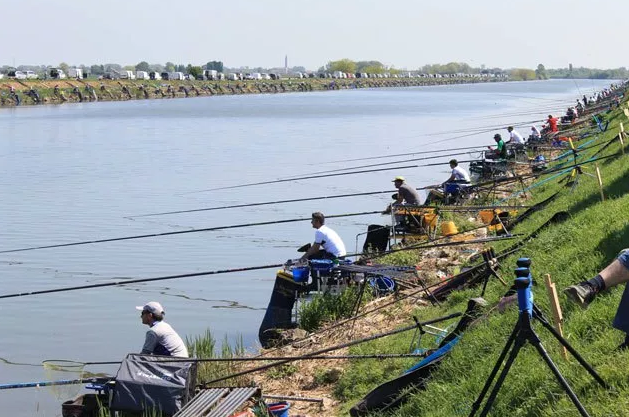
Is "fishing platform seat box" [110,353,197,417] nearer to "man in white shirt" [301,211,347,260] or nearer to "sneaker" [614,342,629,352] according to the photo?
"sneaker" [614,342,629,352]

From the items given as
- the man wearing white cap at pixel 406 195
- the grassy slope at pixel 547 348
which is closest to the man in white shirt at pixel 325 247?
the grassy slope at pixel 547 348

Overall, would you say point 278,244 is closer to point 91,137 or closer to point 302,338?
point 302,338

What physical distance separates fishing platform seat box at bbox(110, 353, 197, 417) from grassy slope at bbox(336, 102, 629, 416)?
65.8 inches

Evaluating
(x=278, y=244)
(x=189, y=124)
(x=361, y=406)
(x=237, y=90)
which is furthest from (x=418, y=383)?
(x=237, y=90)

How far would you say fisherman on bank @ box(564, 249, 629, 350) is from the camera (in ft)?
18.0

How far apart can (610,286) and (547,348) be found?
1308 millimetres

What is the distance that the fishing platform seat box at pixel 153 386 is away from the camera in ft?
26.8

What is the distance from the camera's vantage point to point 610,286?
5.83m

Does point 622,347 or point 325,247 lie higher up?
point 622,347

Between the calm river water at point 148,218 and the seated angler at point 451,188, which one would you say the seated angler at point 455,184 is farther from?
the calm river water at point 148,218

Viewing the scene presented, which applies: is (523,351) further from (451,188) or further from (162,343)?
(451,188)

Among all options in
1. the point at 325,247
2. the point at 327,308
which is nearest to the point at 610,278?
the point at 327,308

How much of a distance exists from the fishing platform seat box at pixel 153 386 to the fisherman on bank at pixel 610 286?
142 inches

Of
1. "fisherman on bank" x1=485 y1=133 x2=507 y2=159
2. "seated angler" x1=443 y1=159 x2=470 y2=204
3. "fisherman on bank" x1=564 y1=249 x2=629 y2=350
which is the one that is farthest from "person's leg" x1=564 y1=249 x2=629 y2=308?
"fisherman on bank" x1=485 y1=133 x2=507 y2=159
